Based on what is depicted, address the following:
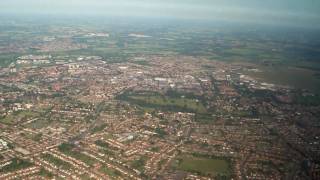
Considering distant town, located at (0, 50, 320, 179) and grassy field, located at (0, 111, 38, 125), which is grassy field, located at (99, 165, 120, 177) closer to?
distant town, located at (0, 50, 320, 179)

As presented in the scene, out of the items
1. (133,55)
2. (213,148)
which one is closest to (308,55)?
(133,55)

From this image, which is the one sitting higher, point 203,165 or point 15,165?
point 203,165

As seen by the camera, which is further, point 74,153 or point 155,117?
point 155,117

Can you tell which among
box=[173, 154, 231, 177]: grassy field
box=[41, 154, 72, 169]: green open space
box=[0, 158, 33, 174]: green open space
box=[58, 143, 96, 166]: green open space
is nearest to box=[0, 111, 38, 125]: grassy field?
box=[58, 143, 96, 166]: green open space

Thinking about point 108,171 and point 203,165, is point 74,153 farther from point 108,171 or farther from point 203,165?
point 203,165

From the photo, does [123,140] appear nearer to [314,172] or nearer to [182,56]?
[314,172]

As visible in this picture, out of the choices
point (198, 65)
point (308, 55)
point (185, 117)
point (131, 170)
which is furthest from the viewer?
point (308, 55)

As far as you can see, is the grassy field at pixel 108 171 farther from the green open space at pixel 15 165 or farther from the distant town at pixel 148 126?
the green open space at pixel 15 165

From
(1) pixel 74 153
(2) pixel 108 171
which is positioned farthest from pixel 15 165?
(2) pixel 108 171
